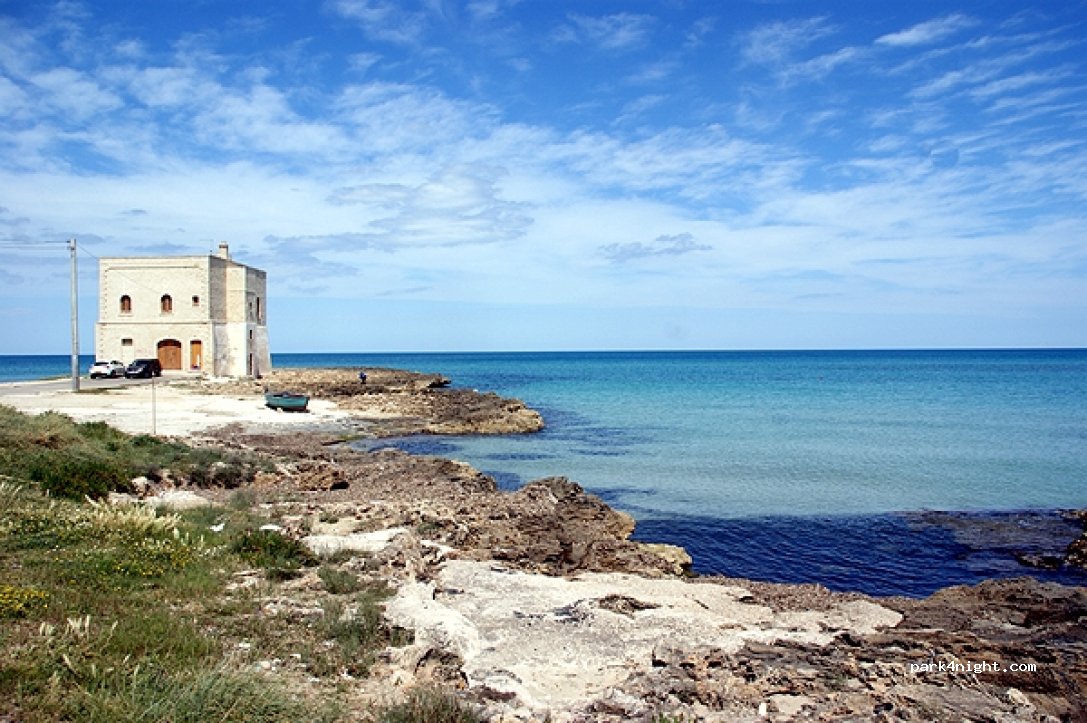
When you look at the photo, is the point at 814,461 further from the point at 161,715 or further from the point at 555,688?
the point at 161,715

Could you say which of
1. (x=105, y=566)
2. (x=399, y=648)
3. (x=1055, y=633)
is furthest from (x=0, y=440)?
(x=1055, y=633)

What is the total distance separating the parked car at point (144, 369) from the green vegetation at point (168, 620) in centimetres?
3729

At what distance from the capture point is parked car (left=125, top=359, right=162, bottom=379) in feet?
152

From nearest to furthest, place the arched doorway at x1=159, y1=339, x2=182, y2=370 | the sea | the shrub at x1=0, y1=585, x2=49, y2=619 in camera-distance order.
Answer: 1. the shrub at x1=0, y1=585, x2=49, y2=619
2. the sea
3. the arched doorway at x1=159, y1=339, x2=182, y2=370

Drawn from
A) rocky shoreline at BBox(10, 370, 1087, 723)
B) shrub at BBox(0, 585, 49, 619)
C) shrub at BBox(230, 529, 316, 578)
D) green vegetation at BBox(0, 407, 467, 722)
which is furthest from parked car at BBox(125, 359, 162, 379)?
shrub at BBox(0, 585, 49, 619)

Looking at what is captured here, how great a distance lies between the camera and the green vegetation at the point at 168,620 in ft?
17.4

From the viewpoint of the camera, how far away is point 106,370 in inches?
1821

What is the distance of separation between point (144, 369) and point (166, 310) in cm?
438

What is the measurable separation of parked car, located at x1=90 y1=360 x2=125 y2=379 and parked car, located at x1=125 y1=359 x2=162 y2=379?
2.01 ft

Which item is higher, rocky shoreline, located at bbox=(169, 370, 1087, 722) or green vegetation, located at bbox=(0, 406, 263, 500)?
green vegetation, located at bbox=(0, 406, 263, 500)

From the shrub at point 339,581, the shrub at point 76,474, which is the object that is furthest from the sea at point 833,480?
the shrub at point 76,474

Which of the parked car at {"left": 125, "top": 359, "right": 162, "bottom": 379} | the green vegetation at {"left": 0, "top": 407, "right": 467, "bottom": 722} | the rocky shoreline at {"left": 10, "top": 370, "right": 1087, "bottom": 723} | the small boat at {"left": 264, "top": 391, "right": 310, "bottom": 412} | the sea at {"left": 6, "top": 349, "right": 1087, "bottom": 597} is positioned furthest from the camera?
the parked car at {"left": 125, "top": 359, "right": 162, "bottom": 379}

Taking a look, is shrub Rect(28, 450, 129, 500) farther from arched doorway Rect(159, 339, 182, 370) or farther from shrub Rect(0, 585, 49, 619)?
arched doorway Rect(159, 339, 182, 370)

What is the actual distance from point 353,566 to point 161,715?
4.95 m
